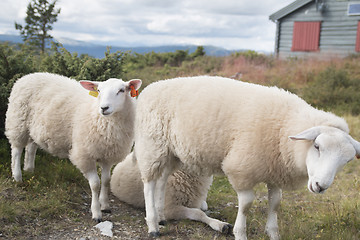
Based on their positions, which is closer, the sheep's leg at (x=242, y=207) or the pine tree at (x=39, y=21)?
the sheep's leg at (x=242, y=207)

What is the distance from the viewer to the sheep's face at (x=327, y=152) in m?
2.82

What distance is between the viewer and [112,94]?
4.13 metres

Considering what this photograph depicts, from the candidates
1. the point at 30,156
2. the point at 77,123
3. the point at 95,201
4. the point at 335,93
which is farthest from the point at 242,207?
the point at 335,93

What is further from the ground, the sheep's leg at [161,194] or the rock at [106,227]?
the sheep's leg at [161,194]

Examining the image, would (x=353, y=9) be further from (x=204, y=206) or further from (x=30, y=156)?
(x=30, y=156)

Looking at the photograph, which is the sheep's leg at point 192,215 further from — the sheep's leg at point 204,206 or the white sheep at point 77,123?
the white sheep at point 77,123

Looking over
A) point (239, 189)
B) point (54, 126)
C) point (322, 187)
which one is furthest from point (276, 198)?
point (54, 126)

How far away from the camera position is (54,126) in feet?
15.4

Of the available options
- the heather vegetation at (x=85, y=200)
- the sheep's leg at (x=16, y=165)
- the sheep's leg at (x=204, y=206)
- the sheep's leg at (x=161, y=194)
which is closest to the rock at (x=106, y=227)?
the heather vegetation at (x=85, y=200)

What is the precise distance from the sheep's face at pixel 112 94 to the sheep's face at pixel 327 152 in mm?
2096

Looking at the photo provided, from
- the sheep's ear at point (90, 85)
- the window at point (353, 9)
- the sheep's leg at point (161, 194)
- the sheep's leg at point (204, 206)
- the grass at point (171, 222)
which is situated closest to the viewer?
the grass at point (171, 222)

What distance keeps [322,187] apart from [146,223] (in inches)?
91.1

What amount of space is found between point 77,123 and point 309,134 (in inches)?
113

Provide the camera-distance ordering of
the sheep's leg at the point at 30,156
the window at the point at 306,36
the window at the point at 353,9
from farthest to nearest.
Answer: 1. the window at the point at 306,36
2. the window at the point at 353,9
3. the sheep's leg at the point at 30,156
